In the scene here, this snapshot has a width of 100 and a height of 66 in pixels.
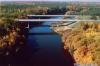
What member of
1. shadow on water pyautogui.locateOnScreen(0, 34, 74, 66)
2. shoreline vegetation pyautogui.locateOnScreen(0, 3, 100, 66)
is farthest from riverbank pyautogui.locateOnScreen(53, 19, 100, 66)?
shadow on water pyautogui.locateOnScreen(0, 34, 74, 66)

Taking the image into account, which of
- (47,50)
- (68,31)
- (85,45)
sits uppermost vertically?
(85,45)

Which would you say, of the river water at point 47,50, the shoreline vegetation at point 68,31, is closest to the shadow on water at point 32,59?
the river water at point 47,50

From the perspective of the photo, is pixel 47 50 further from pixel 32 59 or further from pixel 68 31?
pixel 68 31

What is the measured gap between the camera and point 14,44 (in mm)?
8320

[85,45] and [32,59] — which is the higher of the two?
[85,45]

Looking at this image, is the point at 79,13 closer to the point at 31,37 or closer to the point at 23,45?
the point at 31,37

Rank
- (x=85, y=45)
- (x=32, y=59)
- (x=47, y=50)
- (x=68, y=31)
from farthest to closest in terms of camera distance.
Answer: (x=68, y=31) < (x=47, y=50) < (x=85, y=45) < (x=32, y=59)

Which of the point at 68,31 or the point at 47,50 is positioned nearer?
the point at 47,50

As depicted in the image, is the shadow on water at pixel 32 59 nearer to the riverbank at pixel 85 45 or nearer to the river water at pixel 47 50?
the river water at pixel 47 50

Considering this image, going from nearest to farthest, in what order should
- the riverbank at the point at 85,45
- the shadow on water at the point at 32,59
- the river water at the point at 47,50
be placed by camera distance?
the riverbank at the point at 85,45, the shadow on water at the point at 32,59, the river water at the point at 47,50

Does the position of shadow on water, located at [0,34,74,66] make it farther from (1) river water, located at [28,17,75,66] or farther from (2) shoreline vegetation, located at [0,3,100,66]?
(2) shoreline vegetation, located at [0,3,100,66]

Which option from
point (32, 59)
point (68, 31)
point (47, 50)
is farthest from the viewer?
point (68, 31)

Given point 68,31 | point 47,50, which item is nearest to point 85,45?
point 47,50

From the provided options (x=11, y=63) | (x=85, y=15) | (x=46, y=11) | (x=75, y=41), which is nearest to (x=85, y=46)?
(x=75, y=41)
